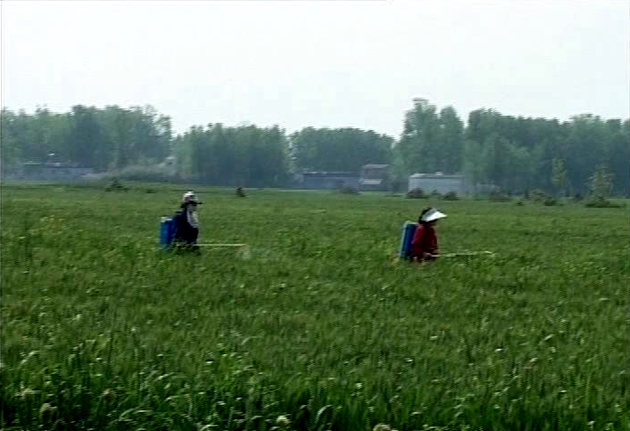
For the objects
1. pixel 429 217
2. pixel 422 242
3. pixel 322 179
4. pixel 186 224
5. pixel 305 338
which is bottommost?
pixel 305 338

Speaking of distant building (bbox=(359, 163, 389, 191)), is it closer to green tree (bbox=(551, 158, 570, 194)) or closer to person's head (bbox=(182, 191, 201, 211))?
green tree (bbox=(551, 158, 570, 194))

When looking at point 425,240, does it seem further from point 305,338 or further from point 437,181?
point 437,181

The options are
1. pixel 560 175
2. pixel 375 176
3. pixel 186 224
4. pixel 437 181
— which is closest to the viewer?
pixel 186 224

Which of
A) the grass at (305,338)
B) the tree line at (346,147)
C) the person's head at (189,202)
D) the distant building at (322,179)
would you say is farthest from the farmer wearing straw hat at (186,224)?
the distant building at (322,179)

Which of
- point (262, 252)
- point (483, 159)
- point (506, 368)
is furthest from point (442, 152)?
point (506, 368)

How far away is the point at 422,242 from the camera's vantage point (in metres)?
12.4

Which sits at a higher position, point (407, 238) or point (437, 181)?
point (437, 181)

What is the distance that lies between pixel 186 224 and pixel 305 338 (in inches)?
239

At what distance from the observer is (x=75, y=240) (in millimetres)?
13727

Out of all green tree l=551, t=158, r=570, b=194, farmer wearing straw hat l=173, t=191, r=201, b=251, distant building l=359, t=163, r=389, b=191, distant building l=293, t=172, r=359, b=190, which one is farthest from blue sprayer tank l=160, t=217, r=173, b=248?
→ distant building l=359, t=163, r=389, b=191

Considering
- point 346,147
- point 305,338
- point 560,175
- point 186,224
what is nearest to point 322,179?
point 346,147

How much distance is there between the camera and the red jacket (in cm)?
1220

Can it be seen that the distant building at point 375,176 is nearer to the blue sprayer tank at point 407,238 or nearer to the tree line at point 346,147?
the tree line at point 346,147

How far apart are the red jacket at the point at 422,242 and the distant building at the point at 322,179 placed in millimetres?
8115
